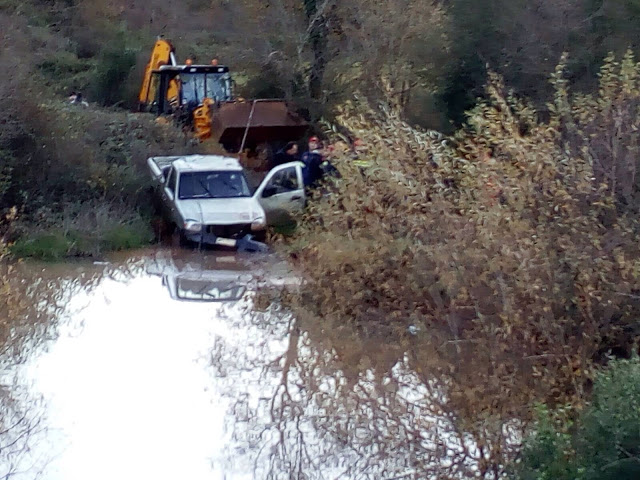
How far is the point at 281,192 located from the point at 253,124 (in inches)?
132

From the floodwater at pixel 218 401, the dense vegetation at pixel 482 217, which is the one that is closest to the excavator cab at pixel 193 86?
the dense vegetation at pixel 482 217

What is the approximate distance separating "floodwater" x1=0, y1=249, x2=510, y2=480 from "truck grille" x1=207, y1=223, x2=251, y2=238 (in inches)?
137

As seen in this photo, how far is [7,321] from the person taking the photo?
28.9ft

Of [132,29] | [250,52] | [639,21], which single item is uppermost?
[639,21]

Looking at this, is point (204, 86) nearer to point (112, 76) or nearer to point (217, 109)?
point (217, 109)

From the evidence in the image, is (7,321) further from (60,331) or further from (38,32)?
(38,32)

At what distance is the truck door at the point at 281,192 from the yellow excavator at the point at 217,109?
Result: 10.0ft

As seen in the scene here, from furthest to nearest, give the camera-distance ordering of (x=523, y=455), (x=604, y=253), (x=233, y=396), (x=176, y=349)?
(x=176, y=349)
(x=233, y=396)
(x=604, y=253)
(x=523, y=455)

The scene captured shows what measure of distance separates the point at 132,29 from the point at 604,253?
94.2ft

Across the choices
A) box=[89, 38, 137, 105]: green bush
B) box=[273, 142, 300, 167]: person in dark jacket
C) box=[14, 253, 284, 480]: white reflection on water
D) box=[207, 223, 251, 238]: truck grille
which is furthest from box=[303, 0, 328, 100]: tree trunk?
box=[14, 253, 284, 480]: white reflection on water

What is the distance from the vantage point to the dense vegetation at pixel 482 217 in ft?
21.3

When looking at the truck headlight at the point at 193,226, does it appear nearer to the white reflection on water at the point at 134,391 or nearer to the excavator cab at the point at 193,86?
the white reflection on water at the point at 134,391

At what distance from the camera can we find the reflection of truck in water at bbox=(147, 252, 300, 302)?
12406 millimetres

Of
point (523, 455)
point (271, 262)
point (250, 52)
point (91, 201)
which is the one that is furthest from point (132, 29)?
point (523, 455)
